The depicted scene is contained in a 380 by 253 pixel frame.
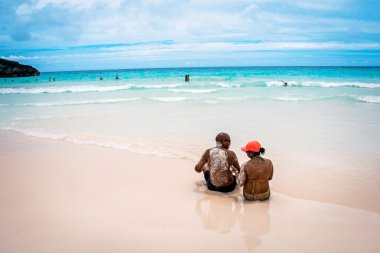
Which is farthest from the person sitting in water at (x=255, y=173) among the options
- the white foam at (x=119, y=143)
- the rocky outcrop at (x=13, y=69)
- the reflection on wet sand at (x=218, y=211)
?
the rocky outcrop at (x=13, y=69)

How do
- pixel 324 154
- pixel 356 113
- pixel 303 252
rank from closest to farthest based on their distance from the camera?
1. pixel 303 252
2. pixel 324 154
3. pixel 356 113

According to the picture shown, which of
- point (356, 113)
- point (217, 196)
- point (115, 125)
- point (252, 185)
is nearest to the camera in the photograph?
point (252, 185)

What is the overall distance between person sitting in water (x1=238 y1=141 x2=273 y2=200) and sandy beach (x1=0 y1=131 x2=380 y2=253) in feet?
0.50

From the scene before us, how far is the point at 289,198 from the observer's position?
4781 millimetres

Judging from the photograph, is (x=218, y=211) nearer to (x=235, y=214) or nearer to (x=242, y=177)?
(x=235, y=214)

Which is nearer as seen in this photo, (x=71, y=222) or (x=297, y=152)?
(x=71, y=222)

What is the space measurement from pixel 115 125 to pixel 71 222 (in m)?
7.24

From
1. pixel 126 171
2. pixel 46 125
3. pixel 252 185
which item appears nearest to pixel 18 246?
pixel 126 171

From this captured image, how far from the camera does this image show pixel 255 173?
4.45 meters

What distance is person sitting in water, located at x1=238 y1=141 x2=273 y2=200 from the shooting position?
174 inches

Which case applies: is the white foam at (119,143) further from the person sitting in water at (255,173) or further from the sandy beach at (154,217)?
the person sitting in water at (255,173)

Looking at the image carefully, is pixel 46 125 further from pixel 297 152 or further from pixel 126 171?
pixel 297 152

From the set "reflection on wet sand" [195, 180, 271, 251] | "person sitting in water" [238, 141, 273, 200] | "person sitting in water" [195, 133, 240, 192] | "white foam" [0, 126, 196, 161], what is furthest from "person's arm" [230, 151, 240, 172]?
"white foam" [0, 126, 196, 161]

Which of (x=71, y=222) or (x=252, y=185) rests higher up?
(x=252, y=185)
